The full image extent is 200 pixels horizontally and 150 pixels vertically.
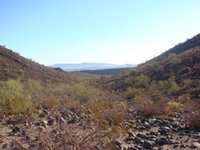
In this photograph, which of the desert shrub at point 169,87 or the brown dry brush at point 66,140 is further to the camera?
the desert shrub at point 169,87

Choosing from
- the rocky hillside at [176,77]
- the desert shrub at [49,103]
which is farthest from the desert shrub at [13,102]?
the rocky hillside at [176,77]

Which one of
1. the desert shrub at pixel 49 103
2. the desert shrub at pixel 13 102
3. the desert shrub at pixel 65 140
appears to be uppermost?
the desert shrub at pixel 65 140

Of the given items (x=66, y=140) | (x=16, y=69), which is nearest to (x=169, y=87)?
(x=16, y=69)

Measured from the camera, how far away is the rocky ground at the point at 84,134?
302 inches

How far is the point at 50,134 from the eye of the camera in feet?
26.2

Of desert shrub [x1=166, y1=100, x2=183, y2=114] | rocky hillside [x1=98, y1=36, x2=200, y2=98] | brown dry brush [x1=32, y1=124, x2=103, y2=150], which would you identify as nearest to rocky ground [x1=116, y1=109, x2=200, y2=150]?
desert shrub [x1=166, y1=100, x2=183, y2=114]

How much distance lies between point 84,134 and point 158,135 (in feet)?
17.9

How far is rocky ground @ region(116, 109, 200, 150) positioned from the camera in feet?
37.1

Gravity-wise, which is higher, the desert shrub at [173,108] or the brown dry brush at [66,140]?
the brown dry brush at [66,140]

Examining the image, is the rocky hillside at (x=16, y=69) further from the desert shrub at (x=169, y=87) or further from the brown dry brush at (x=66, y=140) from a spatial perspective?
the brown dry brush at (x=66, y=140)

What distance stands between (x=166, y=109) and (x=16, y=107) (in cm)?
668

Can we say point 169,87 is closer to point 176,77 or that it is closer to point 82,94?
point 176,77

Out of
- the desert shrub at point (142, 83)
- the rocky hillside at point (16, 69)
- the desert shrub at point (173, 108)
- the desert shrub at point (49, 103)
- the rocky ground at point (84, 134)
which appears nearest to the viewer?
the rocky ground at point (84, 134)

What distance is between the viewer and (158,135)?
13.0 meters
